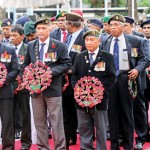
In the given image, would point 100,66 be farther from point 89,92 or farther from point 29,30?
point 29,30

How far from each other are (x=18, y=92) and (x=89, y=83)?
1557 millimetres

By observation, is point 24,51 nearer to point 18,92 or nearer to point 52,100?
point 18,92

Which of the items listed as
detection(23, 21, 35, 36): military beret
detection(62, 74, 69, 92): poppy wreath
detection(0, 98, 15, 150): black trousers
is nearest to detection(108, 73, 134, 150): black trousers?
detection(62, 74, 69, 92): poppy wreath

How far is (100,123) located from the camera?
23.4ft

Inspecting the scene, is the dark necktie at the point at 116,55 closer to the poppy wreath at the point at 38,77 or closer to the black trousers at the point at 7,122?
the poppy wreath at the point at 38,77

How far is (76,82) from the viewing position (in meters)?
7.25

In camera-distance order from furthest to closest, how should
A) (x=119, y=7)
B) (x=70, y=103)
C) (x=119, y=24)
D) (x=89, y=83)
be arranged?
1. (x=119, y=7)
2. (x=70, y=103)
3. (x=119, y=24)
4. (x=89, y=83)

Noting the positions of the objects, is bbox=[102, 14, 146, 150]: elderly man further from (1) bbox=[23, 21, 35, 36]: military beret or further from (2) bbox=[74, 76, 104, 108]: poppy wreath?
(1) bbox=[23, 21, 35, 36]: military beret

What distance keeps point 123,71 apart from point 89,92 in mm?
771

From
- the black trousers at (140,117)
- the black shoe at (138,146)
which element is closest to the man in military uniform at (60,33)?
the black trousers at (140,117)

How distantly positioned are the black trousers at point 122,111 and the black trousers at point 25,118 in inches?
52.9

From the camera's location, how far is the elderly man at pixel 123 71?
7508mm

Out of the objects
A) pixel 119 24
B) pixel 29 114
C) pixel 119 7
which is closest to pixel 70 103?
pixel 29 114

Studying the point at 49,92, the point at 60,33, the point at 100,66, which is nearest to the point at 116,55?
the point at 100,66
